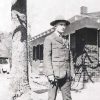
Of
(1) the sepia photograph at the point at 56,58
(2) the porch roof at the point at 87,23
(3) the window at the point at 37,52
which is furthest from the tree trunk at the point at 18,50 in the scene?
(3) the window at the point at 37,52

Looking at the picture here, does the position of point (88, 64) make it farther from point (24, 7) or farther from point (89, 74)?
point (24, 7)

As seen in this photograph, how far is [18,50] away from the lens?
8156 millimetres

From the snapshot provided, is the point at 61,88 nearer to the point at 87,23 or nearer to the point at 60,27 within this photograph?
the point at 60,27

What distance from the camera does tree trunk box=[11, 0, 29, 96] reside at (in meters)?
8.16

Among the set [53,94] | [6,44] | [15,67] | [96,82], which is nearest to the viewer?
[53,94]

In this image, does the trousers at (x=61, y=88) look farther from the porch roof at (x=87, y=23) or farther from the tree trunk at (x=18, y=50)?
the porch roof at (x=87, y=23)

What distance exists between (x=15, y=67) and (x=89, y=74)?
334 inches

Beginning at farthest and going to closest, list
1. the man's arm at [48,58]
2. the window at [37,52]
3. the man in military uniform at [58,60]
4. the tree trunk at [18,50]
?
the window at [37,52], the tree trunk at [18,50], the man in military uniform at [58,60], the man's arm at [48,58]

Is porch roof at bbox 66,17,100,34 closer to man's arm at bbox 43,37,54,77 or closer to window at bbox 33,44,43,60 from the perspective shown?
man's arm at bbox 43,37,54,77

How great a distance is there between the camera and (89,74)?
15977 mm

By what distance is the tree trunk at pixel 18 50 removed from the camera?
816cm

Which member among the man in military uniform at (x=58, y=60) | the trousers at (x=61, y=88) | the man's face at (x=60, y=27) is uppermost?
the man's face at (x=60, y=27)

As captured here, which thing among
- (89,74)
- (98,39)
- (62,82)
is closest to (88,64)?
(89,74)

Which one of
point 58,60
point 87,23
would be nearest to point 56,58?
point 58,60
